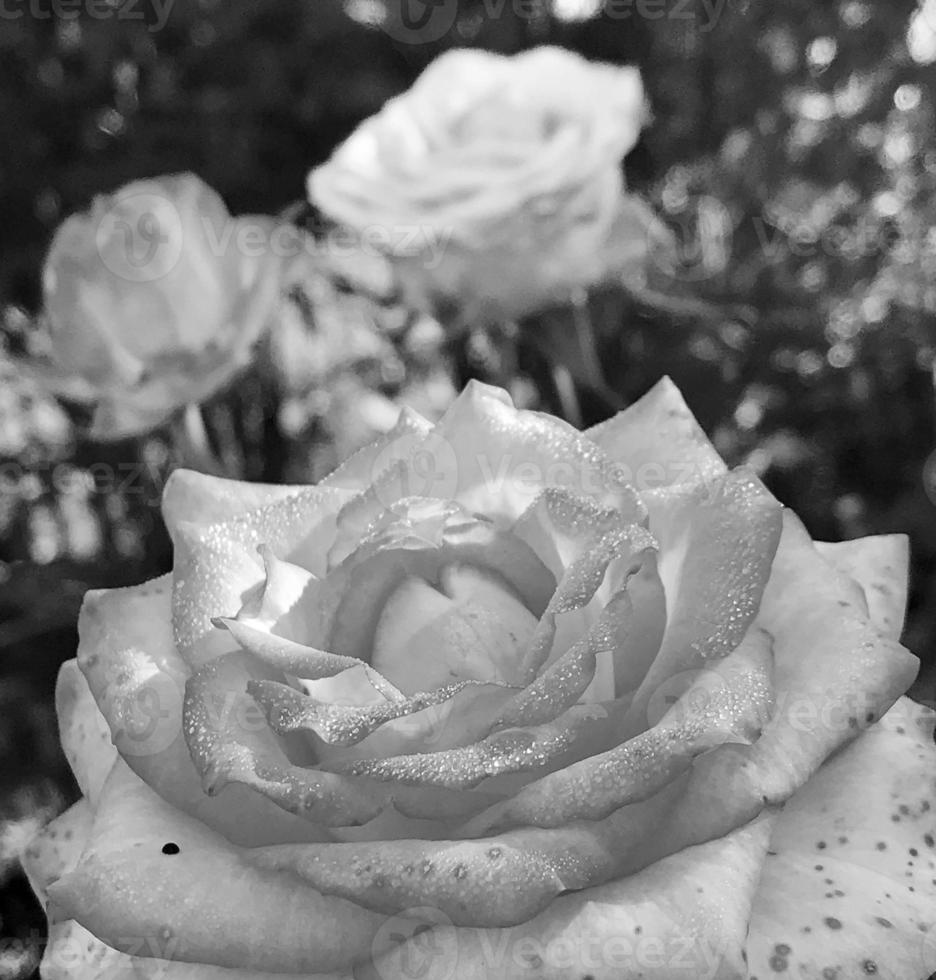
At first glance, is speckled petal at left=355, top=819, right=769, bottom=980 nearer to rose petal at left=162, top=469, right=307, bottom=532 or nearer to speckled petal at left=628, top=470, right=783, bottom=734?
speckled petal at left=628, top=470, right=783, bottom=734

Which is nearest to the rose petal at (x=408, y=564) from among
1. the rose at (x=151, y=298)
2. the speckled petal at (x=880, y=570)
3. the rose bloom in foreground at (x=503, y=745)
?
the rose bloom in foreground at (x=503, y=745)

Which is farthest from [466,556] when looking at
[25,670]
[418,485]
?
[25,670]

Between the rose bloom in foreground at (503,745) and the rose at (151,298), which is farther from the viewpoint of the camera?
the rose at (151,298)

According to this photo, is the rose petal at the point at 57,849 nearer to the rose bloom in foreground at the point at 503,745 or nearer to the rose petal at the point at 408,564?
the rose bloom in foreground at the point at 503,745

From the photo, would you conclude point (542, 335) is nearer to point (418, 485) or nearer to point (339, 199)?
point (339, 199)

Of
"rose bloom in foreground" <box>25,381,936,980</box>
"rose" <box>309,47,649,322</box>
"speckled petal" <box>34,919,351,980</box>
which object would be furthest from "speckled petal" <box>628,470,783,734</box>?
"rose" <box>309,47,649,322</box>

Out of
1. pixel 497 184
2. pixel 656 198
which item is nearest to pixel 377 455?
pixel 497 184
